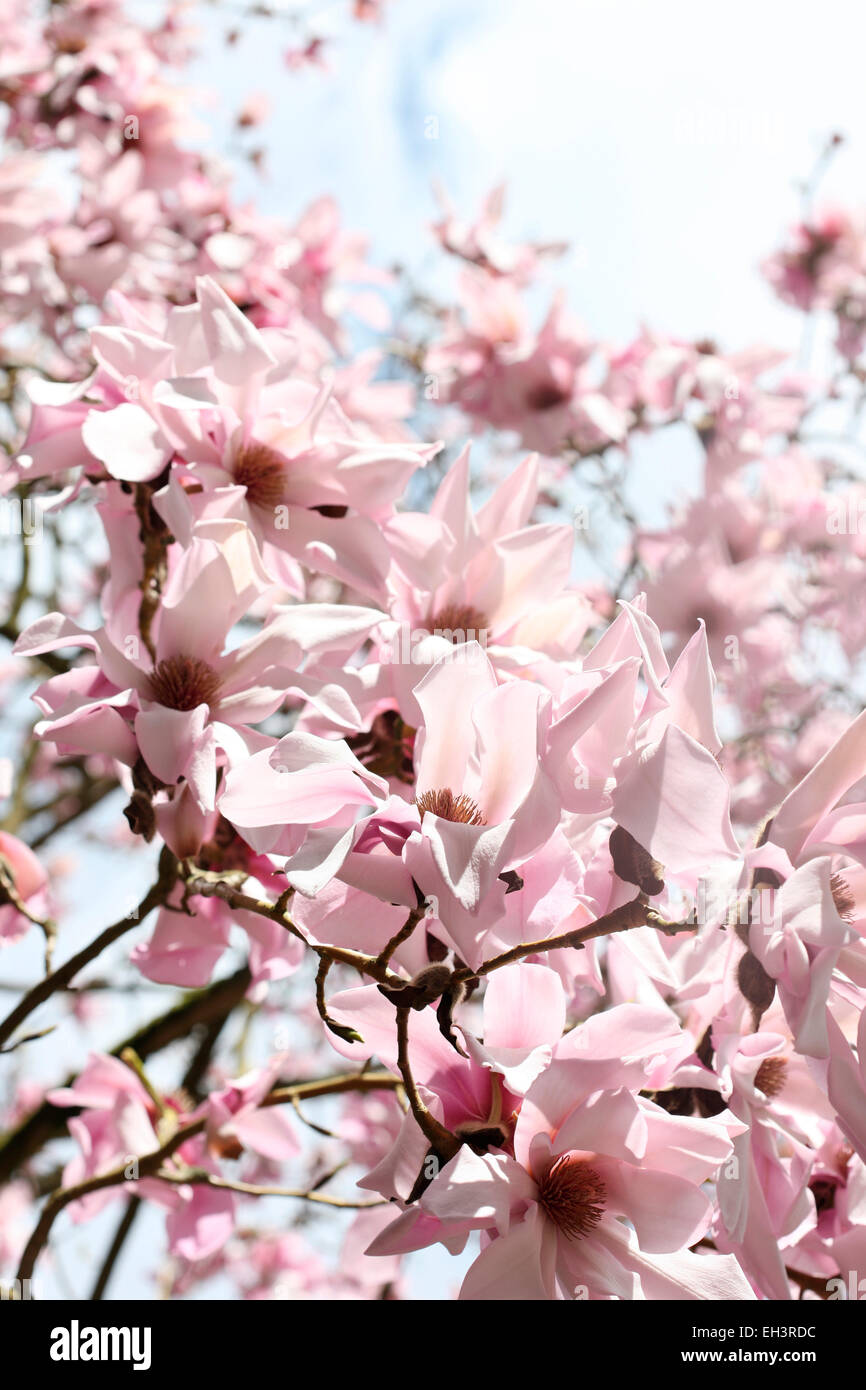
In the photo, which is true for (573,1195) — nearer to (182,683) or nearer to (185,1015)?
(182,683)

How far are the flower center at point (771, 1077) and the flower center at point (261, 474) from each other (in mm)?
573

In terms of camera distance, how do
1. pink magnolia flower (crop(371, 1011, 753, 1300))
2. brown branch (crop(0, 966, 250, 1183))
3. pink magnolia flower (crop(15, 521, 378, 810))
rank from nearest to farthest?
pink magnolia flower (crop(371, 1011, 753, 1300)) → pink magnolia flower (crop(15, 521, 378, 810)) → brown branch (crop(0, 966, 250, 1183))

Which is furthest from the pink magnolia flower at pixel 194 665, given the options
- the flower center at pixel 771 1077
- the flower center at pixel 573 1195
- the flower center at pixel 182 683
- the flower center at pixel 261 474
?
the flower center at pixel 771 1077

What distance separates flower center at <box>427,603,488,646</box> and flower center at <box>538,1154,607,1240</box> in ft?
1.34

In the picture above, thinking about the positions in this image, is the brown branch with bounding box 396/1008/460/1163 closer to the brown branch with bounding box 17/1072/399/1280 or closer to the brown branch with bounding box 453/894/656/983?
the brown branch with bounding box 453/894/656/983

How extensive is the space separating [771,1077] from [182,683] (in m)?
A: 0.52

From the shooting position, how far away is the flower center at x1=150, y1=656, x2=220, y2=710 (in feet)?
2.52

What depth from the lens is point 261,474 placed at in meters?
0.86

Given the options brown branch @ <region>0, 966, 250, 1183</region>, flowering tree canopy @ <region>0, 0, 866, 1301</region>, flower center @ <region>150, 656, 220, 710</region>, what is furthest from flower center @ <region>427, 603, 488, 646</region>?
brown branch @ <region>0, 966, 250, 1183</region>

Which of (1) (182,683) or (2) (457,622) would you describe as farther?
(2) (457,622)

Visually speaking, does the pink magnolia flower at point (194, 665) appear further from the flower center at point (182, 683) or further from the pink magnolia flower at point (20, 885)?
the pink magnolia flower at point (20, 885)

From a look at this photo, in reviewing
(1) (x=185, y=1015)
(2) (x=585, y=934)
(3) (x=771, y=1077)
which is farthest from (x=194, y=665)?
Answer: (1) (x=185, y=1015)

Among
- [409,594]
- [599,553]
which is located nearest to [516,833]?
[409,594]

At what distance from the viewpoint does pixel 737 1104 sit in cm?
67
